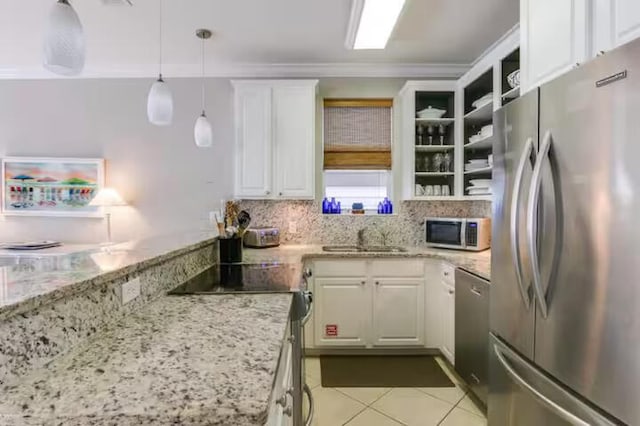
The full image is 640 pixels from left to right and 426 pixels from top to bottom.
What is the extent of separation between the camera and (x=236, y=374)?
2.52ft

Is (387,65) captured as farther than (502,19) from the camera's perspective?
Yes

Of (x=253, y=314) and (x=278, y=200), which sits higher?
(x=278, y=200)

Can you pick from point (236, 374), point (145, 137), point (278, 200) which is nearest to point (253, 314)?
point (236, 374)

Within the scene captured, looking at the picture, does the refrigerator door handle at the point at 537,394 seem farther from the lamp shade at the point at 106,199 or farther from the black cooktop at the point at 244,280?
the lamp shade at the point at 106,199

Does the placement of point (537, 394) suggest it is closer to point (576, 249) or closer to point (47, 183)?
point (576, 249)

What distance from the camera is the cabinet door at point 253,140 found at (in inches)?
128

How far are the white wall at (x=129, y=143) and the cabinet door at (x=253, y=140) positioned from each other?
12.5 inches

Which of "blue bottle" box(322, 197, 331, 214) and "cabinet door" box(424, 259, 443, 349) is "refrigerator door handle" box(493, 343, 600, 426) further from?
"blue bottle" box(322, 197, 331, 214)

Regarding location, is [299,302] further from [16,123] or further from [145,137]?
[16,123]

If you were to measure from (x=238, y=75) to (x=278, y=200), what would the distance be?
4.26ft

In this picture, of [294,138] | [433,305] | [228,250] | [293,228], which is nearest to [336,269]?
[293,228]

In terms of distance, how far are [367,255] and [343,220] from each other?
676 mm

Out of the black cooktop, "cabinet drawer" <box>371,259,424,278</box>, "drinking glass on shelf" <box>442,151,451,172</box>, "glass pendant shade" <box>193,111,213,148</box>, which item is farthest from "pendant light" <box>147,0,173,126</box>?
"drinking glass on shelf" <box>442,151,451,172</box>

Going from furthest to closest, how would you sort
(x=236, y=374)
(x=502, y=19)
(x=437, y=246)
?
1. (x=437, y=246)
2. (x=502, y=19)
3. (x=236, y=374)
